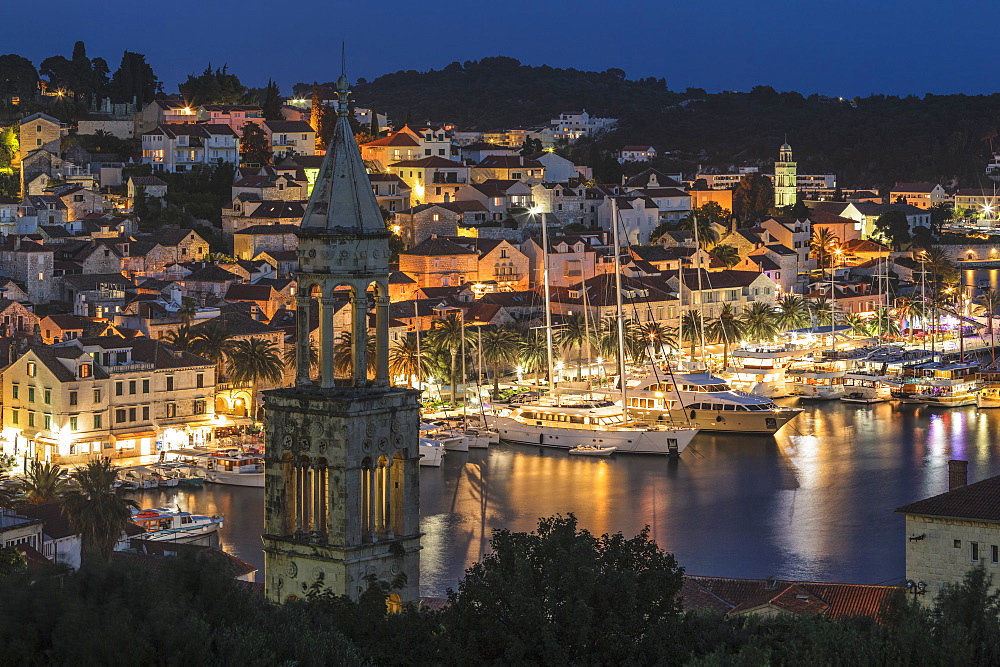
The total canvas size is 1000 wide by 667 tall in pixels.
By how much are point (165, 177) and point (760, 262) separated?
90.6ft

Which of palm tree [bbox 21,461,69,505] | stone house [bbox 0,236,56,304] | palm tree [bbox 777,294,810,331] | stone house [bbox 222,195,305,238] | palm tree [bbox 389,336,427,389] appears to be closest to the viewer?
palm tree [bbox 21,461,69,505]

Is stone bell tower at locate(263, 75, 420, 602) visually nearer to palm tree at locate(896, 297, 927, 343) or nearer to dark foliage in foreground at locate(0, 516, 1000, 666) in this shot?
dark foliage in foreground at locate(0, 516, 1000, 666)

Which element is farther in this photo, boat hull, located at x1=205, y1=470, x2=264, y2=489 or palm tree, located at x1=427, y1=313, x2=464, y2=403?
palm tree, located at x1=427, y1=313, x2=464, y2=403

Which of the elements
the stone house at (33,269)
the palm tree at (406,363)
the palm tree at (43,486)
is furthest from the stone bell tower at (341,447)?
the stone house at (33,269)

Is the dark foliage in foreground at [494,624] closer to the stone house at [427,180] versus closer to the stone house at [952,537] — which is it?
the stone house at [952,537]

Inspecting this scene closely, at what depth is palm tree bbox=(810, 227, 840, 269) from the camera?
105 metres

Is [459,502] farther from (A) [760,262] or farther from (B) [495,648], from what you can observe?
(A) [760,262]

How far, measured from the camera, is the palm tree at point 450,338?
6378cm

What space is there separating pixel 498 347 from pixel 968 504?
3787 cm

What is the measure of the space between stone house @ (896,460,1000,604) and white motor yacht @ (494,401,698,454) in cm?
2875

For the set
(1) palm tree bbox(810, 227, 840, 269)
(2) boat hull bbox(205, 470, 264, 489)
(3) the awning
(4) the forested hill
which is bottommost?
(2) boat hull bbox(205, 470, 264, 489)

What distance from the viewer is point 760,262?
9294 centimetres

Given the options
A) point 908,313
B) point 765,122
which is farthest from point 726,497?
point 765,122

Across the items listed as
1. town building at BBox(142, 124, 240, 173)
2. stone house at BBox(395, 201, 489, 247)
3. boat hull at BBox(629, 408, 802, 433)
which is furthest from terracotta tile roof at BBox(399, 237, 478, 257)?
boat hull at BBox(629, 408, 802, 433)
